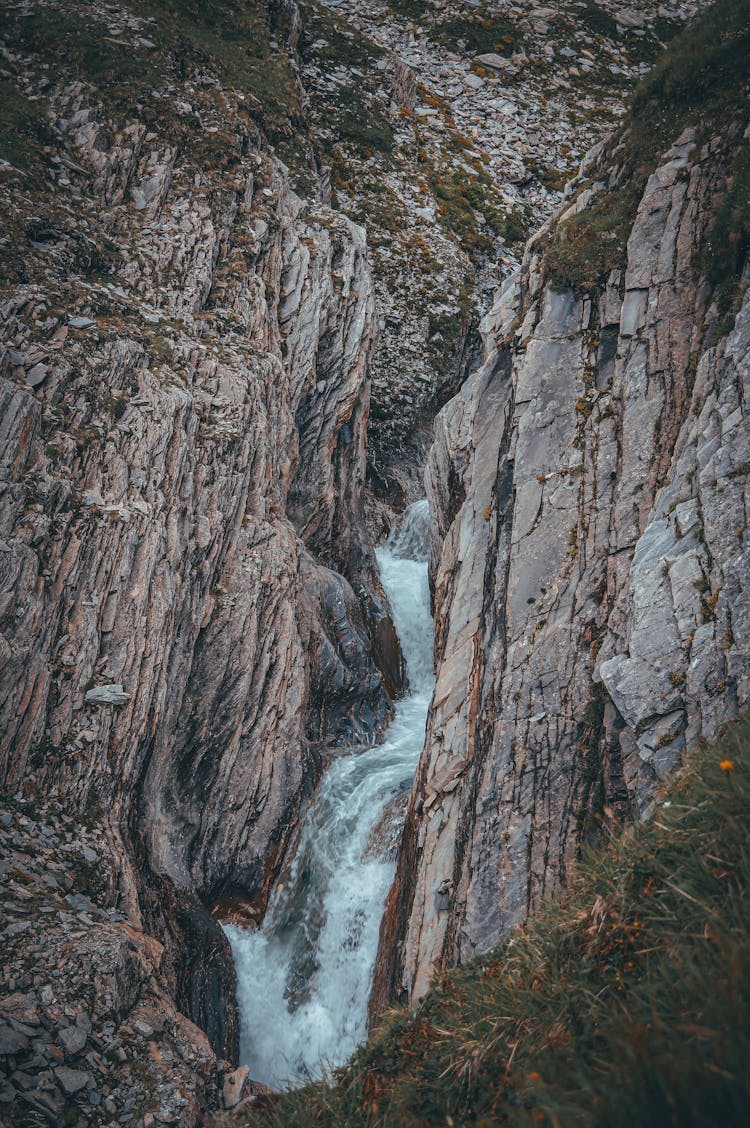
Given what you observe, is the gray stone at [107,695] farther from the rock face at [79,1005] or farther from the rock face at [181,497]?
the rock face at [79,1005]

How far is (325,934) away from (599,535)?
42.5 ft

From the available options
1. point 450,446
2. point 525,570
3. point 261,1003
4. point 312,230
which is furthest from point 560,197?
point 261,1003

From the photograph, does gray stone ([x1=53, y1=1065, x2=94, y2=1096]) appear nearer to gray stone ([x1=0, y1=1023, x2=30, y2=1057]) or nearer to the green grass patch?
gray stone ([x1=0, y1=1023, x2=30, y2=1057])

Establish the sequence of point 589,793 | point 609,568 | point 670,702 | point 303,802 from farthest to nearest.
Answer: point 303,802 < point 609,568 < point 589,793 < point 670,702

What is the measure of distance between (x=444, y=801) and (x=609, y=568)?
6360 millimetres

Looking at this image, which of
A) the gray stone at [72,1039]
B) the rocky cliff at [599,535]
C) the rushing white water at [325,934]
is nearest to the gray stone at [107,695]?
the gray stone at [72,1039]

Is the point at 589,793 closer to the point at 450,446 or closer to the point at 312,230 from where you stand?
the point at 450,446

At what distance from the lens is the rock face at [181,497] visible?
1423 centimetres

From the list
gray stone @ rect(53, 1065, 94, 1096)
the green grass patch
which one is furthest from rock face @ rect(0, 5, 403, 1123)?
the green grass patch

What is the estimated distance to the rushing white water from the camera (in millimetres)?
15461

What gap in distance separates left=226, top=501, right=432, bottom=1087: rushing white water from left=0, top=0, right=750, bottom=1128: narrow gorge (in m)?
0.09

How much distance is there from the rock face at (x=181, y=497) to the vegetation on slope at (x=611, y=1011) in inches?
210

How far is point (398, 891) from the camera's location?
1622cm

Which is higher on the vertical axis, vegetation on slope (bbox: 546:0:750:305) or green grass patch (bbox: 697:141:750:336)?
vegetation on slope (bbox: 546:0:750:305)
